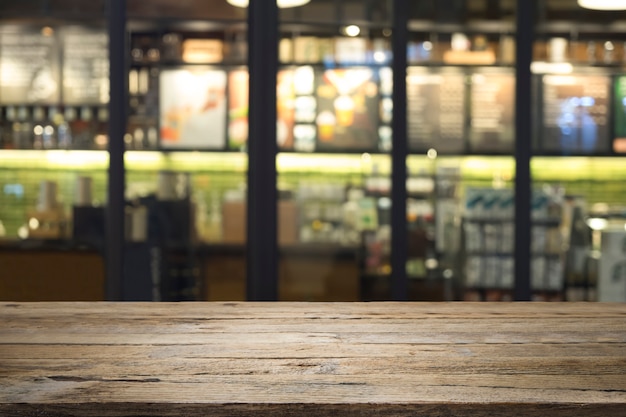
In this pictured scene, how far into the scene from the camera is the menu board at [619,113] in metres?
5.48

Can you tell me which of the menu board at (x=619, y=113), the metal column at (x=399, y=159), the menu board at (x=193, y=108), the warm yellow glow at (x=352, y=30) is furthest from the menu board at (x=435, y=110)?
the menu board at (x=193, y=108)

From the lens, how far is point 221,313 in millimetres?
2438

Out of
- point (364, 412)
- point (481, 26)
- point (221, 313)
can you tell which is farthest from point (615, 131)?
point (364, 412)

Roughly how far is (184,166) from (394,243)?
4.17 feet

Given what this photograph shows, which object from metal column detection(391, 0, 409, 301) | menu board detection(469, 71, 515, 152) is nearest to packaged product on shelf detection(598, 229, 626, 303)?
menu board detection(469, 71, 515, 152)

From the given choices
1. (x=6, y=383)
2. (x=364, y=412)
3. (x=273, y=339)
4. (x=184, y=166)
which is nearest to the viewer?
(x=364, y=412)

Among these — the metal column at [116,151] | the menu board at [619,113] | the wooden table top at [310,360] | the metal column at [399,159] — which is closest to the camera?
the wooden table top at [310,360]

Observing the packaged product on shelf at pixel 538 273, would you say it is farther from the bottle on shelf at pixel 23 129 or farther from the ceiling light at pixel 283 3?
the bottle on shelf at pixel 23 129

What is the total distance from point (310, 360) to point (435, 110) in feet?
12.1

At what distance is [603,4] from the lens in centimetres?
540

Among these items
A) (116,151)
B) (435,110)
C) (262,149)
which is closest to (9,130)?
(116,151)

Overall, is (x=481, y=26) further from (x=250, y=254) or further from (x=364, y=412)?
(x=364, y=412)

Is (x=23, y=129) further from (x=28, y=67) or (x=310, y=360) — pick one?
(x=310, y=360)

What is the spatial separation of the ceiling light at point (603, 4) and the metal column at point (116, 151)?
102 inches
